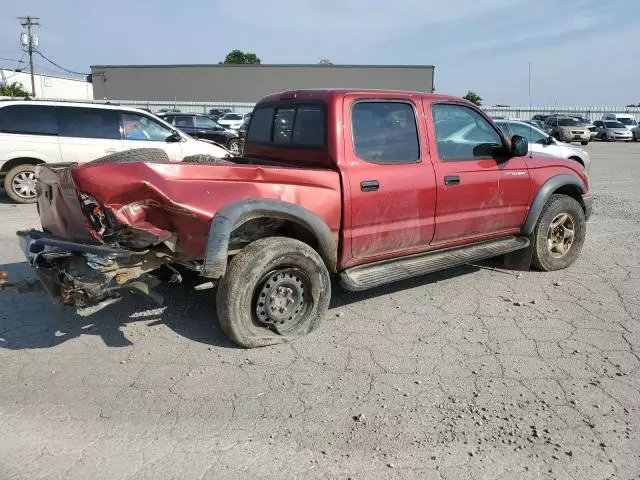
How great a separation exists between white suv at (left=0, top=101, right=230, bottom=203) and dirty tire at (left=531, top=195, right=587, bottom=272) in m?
5.56

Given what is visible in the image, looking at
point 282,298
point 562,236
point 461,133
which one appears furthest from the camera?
point 562,236

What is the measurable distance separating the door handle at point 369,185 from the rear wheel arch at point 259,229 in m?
0.45

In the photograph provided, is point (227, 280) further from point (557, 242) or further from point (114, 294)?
point (557, 242)

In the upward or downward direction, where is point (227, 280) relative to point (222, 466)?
upward

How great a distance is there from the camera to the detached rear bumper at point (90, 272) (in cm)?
334

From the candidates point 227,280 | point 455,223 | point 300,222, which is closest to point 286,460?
point 227,280

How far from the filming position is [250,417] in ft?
10.1

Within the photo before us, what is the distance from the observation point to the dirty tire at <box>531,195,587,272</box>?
563cm

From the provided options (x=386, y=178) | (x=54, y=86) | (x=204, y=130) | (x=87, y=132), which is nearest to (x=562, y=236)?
(x=386, y=178)

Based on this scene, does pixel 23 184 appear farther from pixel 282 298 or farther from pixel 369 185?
pixel 369 185

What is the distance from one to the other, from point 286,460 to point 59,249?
2.02 meters

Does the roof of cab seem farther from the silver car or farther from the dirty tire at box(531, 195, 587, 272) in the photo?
the silver car

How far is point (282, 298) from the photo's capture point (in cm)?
400

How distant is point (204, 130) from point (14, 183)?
1122 centimetres
